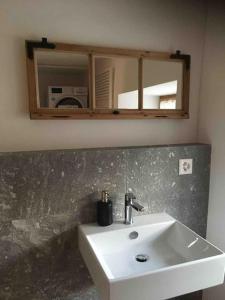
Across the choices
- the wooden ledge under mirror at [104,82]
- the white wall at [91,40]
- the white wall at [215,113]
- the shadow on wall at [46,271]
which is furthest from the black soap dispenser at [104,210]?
the white wall at [215,113]

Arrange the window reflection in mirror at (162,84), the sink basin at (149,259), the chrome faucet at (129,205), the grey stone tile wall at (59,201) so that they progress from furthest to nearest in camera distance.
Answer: the window reflection in mirror at (162,84), the chrome faucet at (129,205), the grey stone tile wall at (59,201), the sink basin at (149,259)

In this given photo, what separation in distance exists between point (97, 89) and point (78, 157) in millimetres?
420

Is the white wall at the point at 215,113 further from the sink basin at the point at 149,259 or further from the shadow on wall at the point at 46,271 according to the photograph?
the shadow on wall at the point at 46,271

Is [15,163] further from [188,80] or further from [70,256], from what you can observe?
[188,80]

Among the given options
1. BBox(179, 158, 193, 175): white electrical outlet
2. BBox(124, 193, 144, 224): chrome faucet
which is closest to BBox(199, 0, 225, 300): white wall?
BBox(179, 158, 193, 175): white electrical outlet

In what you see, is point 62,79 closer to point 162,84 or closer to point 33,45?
point 33,45

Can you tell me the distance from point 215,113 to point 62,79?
101 cm

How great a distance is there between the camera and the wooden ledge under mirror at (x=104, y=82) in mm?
1322

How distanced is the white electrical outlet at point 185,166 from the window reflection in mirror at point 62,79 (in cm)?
71

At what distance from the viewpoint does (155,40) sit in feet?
5.06

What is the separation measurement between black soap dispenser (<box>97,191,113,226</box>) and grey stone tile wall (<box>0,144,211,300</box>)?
5 cm

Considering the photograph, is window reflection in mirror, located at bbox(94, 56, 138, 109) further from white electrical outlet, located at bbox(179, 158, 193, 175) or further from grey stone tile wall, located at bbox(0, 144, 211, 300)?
white electrical outlet, located at bbox(179, 158, 193, 175)

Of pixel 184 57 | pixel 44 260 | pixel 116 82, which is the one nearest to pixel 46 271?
pixel 44 260

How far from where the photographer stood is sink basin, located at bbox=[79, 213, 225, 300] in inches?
38.1
